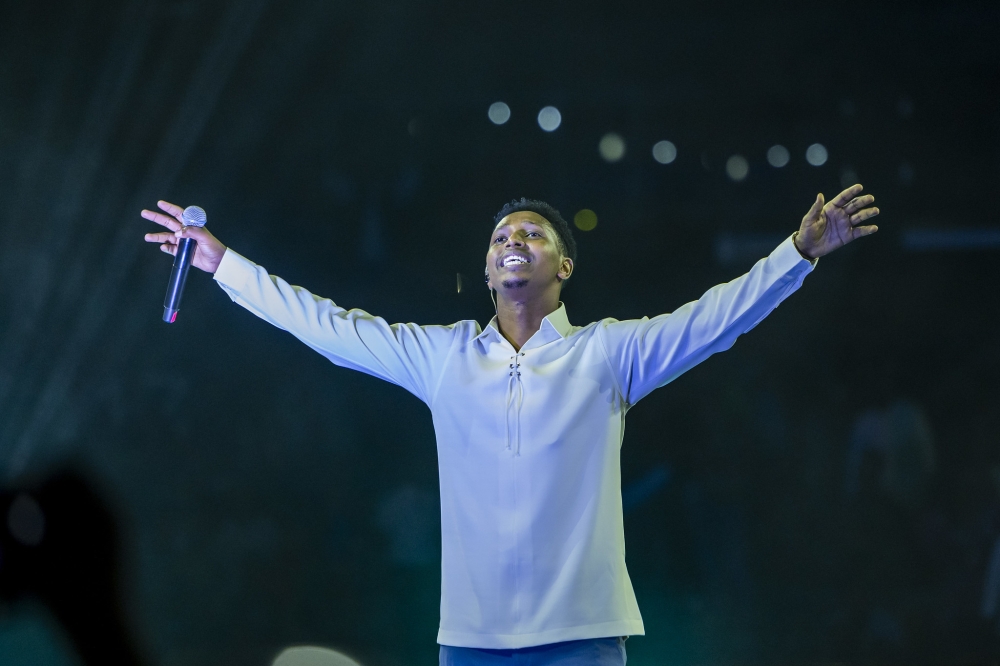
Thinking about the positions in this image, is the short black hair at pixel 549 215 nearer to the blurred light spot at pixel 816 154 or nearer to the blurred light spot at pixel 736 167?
the blurred light spot at pixel 736 167

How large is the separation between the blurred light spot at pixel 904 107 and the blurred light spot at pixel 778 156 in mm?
407

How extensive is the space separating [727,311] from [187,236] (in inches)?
46.4

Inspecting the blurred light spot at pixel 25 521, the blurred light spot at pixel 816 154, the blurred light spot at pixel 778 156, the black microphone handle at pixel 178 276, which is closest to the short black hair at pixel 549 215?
the black microphone handle at pixel 178 276

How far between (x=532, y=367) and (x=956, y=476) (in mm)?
1818

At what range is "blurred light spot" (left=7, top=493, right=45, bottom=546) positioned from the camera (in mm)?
2783

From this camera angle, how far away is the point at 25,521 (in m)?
2.79

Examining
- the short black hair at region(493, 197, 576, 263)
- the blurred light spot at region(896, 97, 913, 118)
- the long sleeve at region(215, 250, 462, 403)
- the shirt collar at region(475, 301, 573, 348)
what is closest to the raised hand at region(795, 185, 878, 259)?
the shirt collar at region(475, 301, 573, 348)

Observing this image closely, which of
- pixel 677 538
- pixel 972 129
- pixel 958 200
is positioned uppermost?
pixel 972 129

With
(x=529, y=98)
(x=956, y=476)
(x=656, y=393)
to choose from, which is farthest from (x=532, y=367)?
(x=956, y=476)

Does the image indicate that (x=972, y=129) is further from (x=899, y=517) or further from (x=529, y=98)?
(x=529, y=98)

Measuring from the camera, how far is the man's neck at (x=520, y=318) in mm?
1938

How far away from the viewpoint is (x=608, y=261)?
2883 mm

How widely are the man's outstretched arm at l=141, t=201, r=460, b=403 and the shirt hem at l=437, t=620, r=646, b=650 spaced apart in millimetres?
533

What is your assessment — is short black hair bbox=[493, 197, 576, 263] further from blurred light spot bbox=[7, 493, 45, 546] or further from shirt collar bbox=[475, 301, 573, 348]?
blurred light spot bbox=[7, 493, 45, 546]
